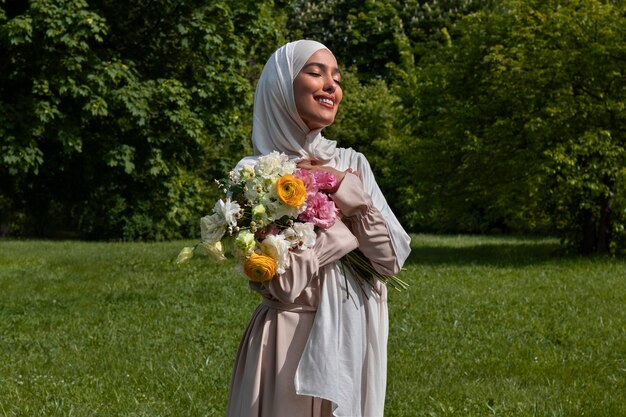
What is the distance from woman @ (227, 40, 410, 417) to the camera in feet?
9.68

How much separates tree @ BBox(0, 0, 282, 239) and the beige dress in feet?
32.5

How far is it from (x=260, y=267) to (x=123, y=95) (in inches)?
415

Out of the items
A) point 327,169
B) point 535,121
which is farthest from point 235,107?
point 327,169

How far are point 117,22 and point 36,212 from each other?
5309 mm

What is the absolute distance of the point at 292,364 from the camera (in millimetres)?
3023

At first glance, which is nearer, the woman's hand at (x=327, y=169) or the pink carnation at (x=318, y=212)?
the pink carnation at (x=318, y=212)

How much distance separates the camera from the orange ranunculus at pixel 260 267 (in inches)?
108

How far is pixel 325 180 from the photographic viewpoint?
3025mm

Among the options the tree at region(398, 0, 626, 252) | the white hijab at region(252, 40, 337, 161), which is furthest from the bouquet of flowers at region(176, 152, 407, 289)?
the tree at region(398, 0, 626, 252)

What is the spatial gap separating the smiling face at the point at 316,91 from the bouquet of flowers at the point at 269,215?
0.31 metres

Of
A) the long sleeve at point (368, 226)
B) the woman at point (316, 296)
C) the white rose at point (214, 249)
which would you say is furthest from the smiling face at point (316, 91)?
the white rose at point (214, 249)

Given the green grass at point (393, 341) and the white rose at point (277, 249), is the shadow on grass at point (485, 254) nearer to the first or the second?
the green grass at point (393, 341)

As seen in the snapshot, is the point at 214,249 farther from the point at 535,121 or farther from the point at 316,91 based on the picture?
the point at 535,121

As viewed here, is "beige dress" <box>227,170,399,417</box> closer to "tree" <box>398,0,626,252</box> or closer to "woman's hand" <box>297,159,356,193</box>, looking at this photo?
"woman's hand" <box>297,159,356,193</box>
